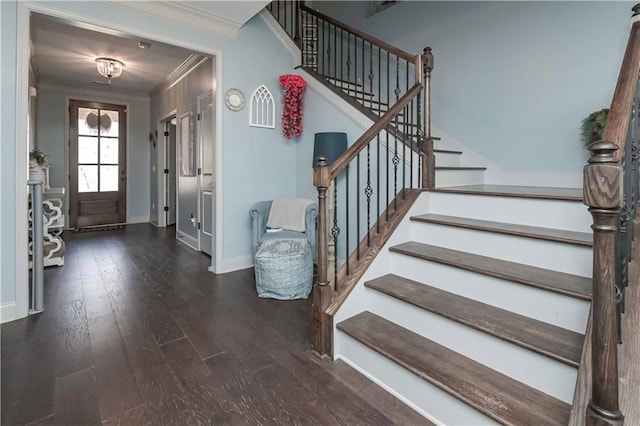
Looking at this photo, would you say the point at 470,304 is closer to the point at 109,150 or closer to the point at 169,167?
the point at 169,167

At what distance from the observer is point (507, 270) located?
1724 mm

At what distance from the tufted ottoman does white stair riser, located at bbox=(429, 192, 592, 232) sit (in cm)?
120

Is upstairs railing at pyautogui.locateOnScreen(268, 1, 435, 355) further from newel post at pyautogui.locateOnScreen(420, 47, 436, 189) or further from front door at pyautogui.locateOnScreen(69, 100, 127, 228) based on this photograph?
front door at pyautogui.locateOnScreen(69, 100, 127, 228)

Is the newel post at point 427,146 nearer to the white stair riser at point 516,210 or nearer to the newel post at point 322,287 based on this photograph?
the white stair riser at point 516,210

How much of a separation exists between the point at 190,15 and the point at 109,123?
4.66 m

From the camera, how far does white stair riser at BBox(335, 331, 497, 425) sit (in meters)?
1.35

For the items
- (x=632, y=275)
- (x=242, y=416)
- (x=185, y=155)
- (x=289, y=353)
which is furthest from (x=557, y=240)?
(x=185, y=155)

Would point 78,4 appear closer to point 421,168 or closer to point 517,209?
point 421,168

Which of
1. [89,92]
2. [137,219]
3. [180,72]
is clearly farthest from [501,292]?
[89,92]

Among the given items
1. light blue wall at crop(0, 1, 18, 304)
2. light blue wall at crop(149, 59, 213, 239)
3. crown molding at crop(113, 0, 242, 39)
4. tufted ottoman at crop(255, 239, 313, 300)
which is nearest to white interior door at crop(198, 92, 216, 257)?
light blue wall at crop(149, 59, 213, 239)

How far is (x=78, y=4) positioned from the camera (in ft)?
9.05

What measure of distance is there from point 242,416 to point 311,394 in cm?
34

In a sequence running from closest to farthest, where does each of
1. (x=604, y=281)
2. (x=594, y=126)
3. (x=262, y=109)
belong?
(x=604, y=281), (x=594, y=126), (x=262, y=109)

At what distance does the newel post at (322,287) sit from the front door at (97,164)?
21.2 feet
